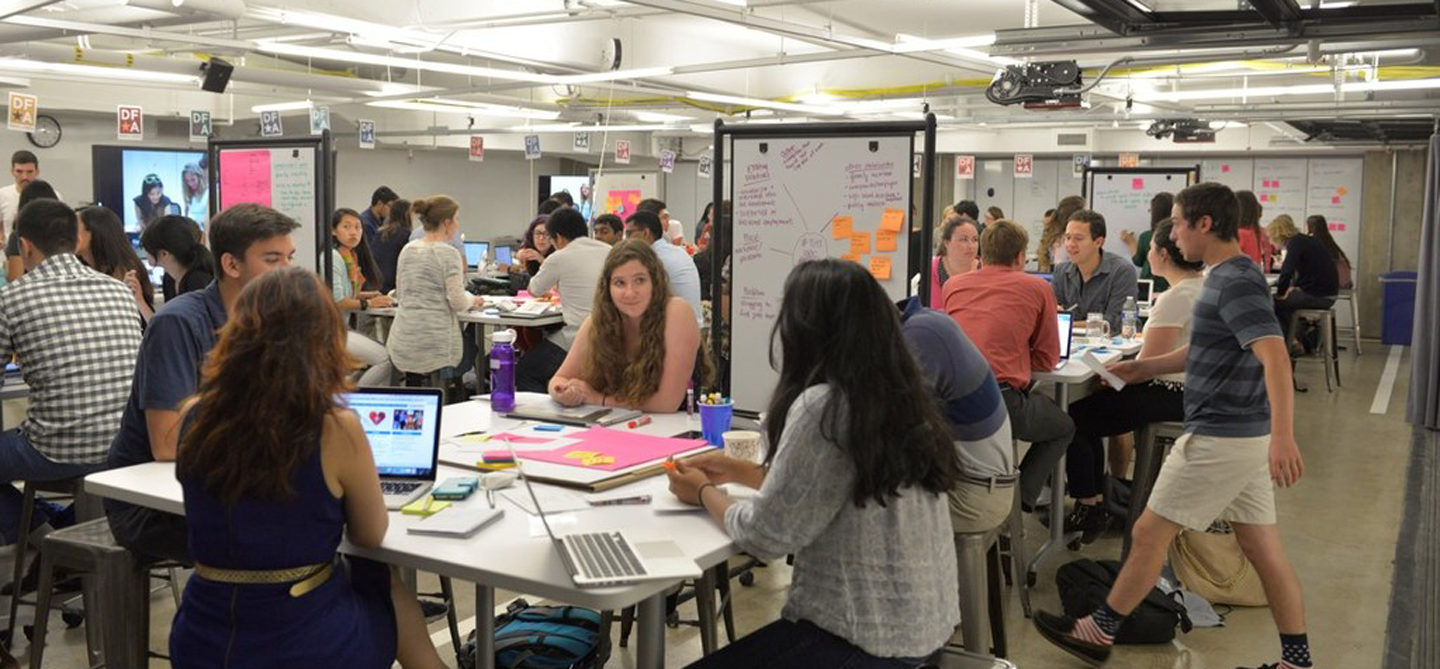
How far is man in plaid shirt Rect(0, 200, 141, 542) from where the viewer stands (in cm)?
364

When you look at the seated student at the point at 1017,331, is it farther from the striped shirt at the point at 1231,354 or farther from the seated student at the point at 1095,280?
the seated student at the point at 1095,280

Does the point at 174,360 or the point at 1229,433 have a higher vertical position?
the point at 174,360

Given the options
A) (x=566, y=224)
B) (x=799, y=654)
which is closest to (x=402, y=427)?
(x=799, y=654)

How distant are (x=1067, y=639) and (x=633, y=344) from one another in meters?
1.75

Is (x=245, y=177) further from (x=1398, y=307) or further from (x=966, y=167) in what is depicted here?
(x=1398, y=307)

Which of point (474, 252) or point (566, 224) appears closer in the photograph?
point (566, 224)

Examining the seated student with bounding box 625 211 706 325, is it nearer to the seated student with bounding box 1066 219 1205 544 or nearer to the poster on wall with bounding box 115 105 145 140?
the seated student with bounding box 1066 219 1205 544

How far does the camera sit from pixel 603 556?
2252 mm

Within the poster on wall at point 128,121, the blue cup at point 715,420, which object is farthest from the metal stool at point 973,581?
the poster on wall at point 128,121

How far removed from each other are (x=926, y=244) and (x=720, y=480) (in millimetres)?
1122

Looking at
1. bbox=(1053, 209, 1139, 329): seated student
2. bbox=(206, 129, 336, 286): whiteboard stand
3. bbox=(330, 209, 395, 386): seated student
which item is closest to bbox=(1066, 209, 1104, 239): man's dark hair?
bbox=(1053, 209, 1139, 329): seated student

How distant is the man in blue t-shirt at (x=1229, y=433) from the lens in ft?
11.3

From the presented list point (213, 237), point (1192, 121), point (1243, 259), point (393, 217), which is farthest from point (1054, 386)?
point (1192, 121)

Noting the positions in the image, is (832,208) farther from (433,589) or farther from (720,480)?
(433,589)
